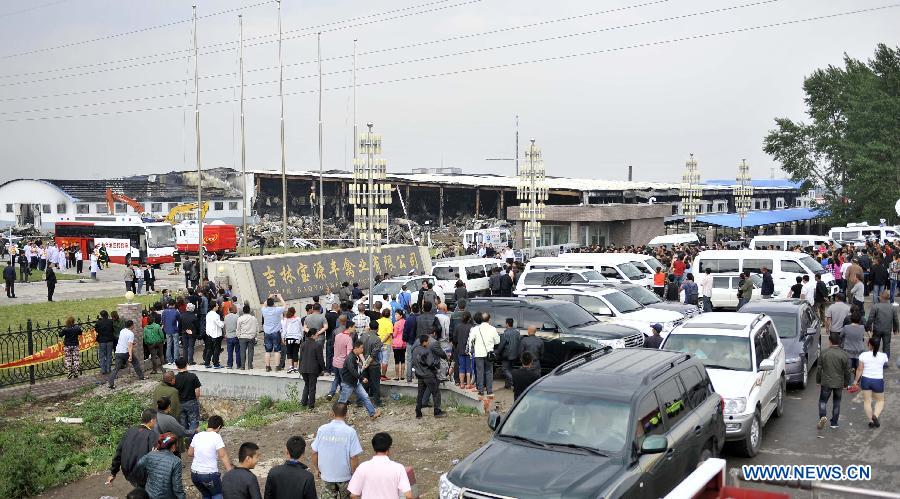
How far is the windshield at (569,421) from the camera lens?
8391mm

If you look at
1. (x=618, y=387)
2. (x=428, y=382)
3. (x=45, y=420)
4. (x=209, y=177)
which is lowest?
(x=45, y=420)

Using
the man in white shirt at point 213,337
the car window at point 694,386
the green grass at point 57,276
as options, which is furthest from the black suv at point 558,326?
the green grass at point 57,276

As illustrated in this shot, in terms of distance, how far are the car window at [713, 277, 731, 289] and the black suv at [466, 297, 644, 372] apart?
9.46 metres

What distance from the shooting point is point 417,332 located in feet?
53.9

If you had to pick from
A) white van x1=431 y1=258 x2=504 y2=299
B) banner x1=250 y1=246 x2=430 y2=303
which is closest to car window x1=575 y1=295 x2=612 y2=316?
white van x1=431 y1=258 x2=504 y2=299

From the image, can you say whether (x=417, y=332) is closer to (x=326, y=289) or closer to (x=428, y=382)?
(x=428, y=382)

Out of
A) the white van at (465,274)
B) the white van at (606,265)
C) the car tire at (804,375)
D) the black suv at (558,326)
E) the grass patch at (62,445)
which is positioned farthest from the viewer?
the white van at (465,274)

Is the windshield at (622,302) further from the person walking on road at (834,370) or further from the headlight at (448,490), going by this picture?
the headlight at (448,490)

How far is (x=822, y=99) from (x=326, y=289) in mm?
45996

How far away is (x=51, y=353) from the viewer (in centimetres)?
2044

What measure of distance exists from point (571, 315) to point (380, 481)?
10.1 metres

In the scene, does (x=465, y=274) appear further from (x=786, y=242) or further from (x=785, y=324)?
(x=786, y=242)

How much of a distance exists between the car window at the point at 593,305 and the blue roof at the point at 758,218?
40385 millimetres

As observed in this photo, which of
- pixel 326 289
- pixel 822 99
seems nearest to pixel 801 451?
pixel 326 289
